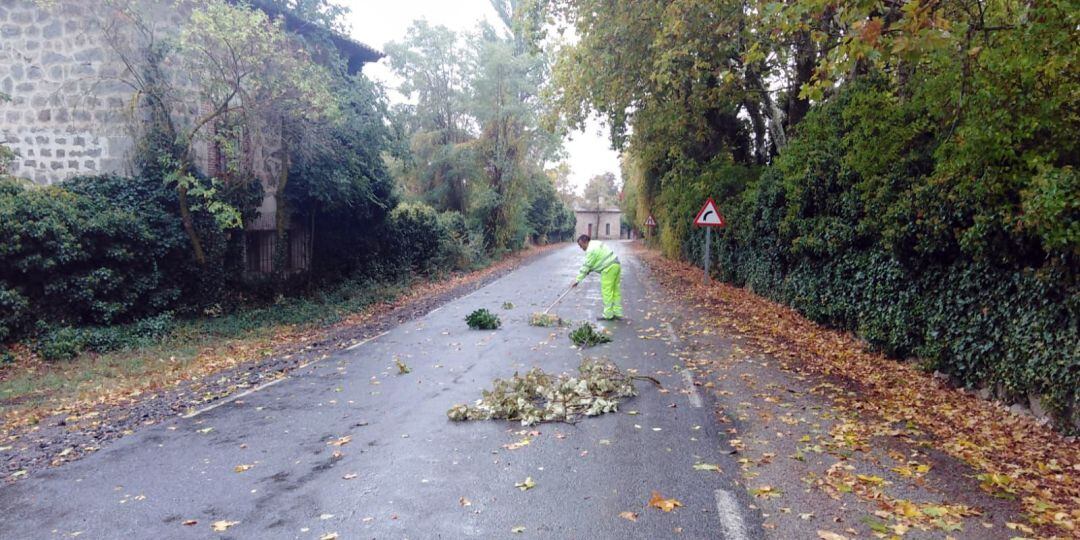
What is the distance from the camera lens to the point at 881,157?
8680 millimetres

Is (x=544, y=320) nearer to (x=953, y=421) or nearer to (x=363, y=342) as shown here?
(x=363, y=342)

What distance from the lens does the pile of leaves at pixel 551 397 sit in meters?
6.55

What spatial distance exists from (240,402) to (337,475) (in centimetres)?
295

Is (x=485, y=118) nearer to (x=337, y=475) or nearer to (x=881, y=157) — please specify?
(x=881, y=157)

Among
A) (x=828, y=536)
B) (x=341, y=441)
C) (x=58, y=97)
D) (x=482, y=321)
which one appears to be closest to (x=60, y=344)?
(x=58, y=97)

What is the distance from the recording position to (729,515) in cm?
430

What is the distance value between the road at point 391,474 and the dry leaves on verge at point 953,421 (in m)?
1.86

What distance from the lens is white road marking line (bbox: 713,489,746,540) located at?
4.05 m

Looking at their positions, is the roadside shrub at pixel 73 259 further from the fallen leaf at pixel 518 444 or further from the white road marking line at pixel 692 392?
the white road marking line at pixel 692 392

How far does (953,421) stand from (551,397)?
→ 12.9 ft

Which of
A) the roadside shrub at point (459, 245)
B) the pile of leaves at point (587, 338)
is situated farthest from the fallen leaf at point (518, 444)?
the roadside shrub at point (459, 245)

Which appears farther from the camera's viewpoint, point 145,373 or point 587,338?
point 587,338

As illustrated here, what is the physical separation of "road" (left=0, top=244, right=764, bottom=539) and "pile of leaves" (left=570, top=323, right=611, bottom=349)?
2.10 metres

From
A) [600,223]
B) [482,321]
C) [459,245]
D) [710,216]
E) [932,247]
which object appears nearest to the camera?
[932,247]
